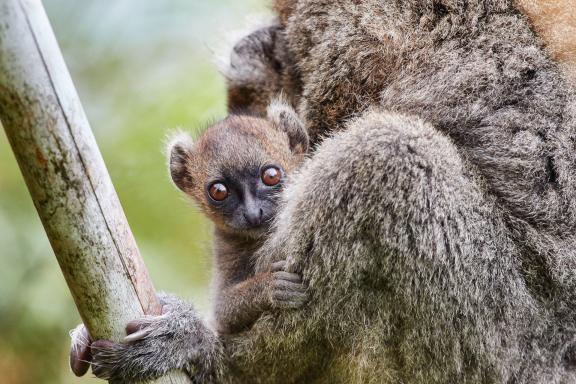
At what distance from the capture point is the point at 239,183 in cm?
614

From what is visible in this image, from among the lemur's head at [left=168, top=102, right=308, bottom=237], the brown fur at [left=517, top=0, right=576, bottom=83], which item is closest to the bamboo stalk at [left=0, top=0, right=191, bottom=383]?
the lemur's head at [left=168, top=102, right=308, bottom=237]

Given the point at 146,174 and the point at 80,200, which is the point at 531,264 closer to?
the point at 80,200

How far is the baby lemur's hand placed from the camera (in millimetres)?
5188

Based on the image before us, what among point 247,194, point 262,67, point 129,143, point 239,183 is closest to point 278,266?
point 247,194

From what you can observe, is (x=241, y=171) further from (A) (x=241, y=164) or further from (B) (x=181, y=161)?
(B) (x=181, y=161)

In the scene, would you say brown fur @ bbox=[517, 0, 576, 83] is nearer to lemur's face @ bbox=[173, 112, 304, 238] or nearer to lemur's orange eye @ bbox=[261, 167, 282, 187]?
lemur's face @ bbox=[173, 112, 304, 238]

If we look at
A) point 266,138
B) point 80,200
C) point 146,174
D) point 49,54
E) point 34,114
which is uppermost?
point 49,54

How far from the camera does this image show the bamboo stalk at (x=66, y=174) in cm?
397

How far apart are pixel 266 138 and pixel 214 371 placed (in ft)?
6.38

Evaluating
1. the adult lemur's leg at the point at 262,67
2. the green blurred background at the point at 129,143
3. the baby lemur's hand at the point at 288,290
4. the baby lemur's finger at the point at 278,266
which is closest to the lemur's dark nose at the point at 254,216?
the baby lemur's finger at the point at 278,266

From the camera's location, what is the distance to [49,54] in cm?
405

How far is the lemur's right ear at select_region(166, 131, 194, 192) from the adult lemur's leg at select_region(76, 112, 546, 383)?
1.63 meters

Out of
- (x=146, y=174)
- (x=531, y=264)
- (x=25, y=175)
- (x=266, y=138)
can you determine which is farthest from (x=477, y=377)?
(x=146, y=174)

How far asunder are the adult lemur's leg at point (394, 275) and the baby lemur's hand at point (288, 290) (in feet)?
0.20
